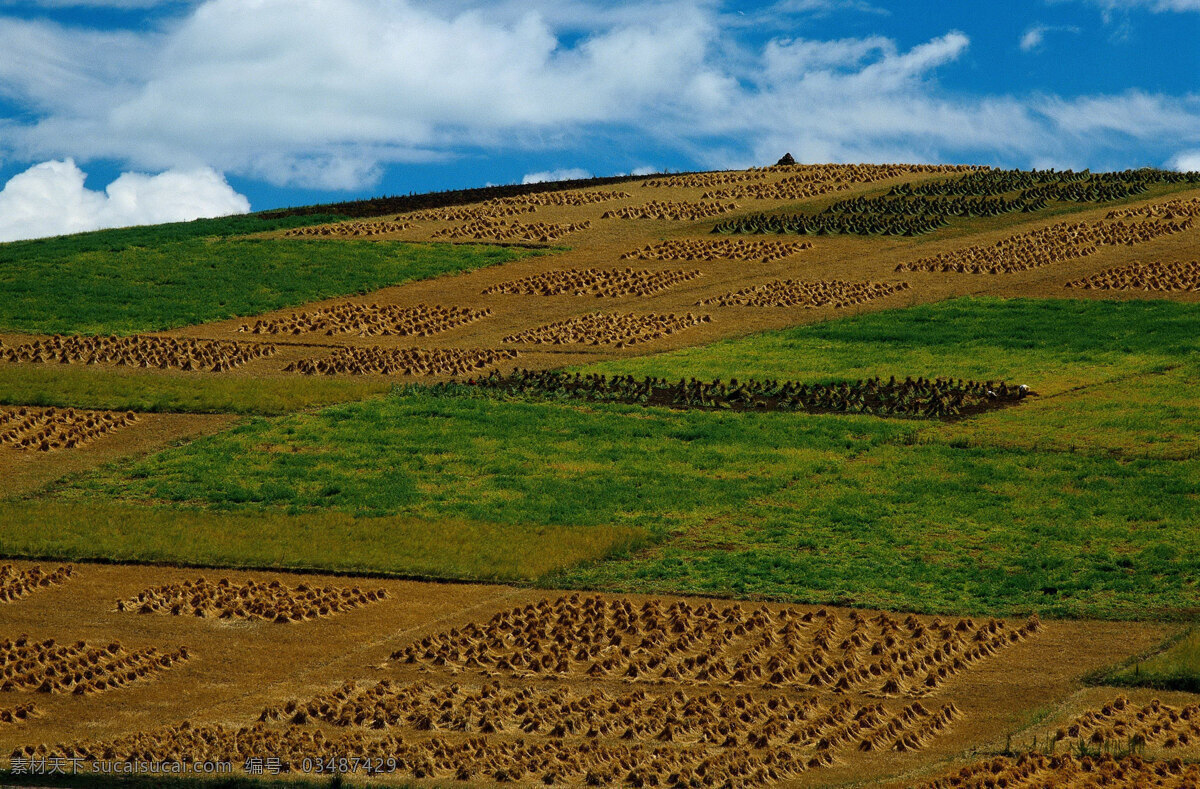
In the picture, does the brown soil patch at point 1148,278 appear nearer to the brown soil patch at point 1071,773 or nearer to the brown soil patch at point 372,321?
the brown soil patch at point 372,321

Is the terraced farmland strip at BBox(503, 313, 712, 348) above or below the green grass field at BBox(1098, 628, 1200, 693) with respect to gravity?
above

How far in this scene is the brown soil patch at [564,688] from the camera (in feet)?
69.5

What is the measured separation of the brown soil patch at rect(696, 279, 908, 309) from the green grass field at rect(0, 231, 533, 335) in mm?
14165

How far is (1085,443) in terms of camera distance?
41.0 m

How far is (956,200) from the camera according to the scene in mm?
83438

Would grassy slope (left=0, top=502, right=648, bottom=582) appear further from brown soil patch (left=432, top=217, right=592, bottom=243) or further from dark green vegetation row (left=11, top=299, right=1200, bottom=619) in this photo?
brown soil patch (left=432, top=217, right=592, bottom=243)

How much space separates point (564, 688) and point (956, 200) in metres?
64.1

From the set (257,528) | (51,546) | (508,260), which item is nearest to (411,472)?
(257,528)

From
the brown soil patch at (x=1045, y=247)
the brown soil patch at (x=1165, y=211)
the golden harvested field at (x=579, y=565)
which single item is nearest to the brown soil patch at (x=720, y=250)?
the golden harvested field at (x=579, y=565)

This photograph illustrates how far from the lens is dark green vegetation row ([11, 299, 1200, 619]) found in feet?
103

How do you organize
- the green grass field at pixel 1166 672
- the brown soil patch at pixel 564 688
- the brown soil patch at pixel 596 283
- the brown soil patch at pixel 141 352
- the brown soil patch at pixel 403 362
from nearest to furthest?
1. the brown soil patch at pixel 564 688
2. the green grass field at pixel 1166 672
3. the brown soil patch at pixel 403 362
4. the brown soil patch at pixel 141 352
5. the brown soil patch at pixel 596 283

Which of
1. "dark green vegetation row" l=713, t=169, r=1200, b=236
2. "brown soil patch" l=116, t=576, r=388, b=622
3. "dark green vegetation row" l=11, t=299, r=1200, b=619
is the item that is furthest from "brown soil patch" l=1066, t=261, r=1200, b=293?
"brown soil patch" l=116, t=576, r=388, b=622

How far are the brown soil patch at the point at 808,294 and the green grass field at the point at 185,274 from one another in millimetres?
14165

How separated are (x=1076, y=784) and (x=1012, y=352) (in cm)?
3516
